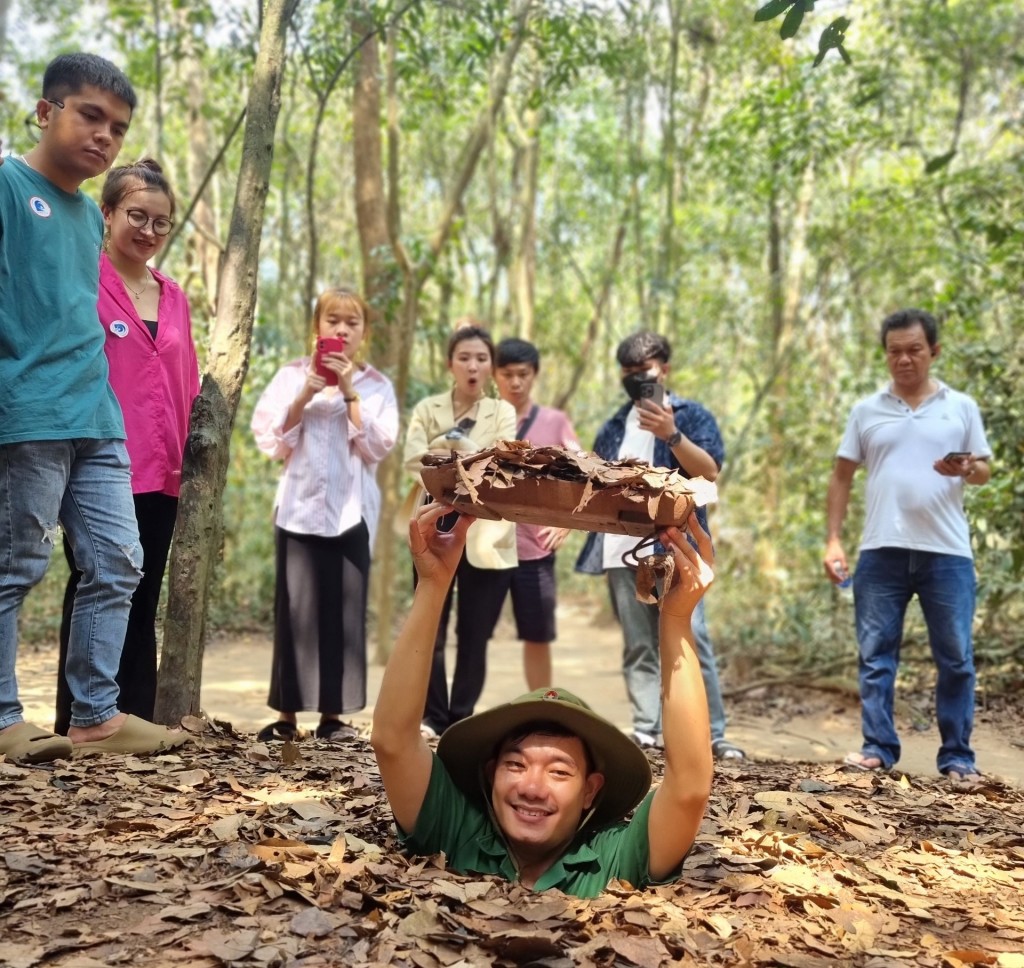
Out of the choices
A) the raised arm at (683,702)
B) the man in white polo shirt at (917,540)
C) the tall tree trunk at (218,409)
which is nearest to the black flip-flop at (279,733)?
the tall tree trunk at (218,409)

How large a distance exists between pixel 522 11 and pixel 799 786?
7.84 meters

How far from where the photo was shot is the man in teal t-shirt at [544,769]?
284 cm

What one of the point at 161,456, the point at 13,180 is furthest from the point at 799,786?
the point at 13,180

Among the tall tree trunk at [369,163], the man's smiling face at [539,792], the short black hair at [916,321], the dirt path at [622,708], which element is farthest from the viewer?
the tall tree trunk at [369,163]

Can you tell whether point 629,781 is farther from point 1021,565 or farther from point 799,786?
point 1021,565

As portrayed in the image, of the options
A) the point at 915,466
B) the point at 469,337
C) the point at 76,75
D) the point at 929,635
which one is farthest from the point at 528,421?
the point at 76,75

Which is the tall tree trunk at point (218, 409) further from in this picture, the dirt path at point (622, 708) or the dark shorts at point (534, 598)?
the dirt path at point (622, 708)

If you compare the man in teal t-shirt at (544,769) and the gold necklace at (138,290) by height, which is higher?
the gold necklace at (138,290)

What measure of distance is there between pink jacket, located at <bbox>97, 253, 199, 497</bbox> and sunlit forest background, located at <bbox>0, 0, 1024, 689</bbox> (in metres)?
2.39

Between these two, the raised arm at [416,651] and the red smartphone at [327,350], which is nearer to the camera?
the raised arm at [416,651]

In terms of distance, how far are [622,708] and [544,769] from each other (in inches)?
256

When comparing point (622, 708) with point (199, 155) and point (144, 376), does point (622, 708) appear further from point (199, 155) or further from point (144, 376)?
point (199, 155)

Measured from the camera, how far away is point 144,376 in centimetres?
439

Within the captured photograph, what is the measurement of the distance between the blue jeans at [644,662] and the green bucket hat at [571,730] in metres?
2.40
